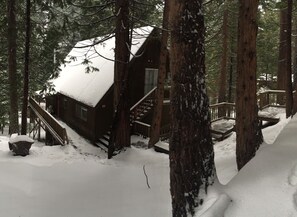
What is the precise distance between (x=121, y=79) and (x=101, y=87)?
4946 mm

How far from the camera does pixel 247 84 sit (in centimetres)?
748

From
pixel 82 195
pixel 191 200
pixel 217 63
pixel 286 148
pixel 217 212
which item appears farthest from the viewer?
pixel 217 63

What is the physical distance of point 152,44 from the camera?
69.6 feet

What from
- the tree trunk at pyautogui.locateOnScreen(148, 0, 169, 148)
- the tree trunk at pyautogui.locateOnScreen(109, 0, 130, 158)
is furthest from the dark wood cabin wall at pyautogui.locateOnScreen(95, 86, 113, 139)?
the tree trunk at pyautogui.locateOnScreen(148, 0, 169, 148)

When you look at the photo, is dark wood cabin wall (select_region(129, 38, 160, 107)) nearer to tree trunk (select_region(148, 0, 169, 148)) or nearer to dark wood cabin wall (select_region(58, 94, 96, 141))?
dark wood cabin wall (select_region(58, 94, 96, 141))

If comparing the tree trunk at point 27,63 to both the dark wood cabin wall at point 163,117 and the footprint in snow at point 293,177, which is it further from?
the footprint in snow at point 293,177

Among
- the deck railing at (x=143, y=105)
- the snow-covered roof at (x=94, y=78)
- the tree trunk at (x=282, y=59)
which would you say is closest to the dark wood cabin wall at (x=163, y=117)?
the deck railing at (x=143, y=105)

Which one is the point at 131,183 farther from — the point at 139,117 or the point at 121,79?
the point at 139,117

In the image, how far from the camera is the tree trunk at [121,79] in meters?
13.5

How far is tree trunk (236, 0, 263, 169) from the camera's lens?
7359mm

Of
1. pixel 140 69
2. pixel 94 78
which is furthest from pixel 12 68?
pixel 140 69

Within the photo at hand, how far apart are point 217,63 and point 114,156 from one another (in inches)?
835

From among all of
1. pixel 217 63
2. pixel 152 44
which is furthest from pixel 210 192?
pixel 217 63

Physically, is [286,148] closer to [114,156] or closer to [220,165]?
[220,165]
